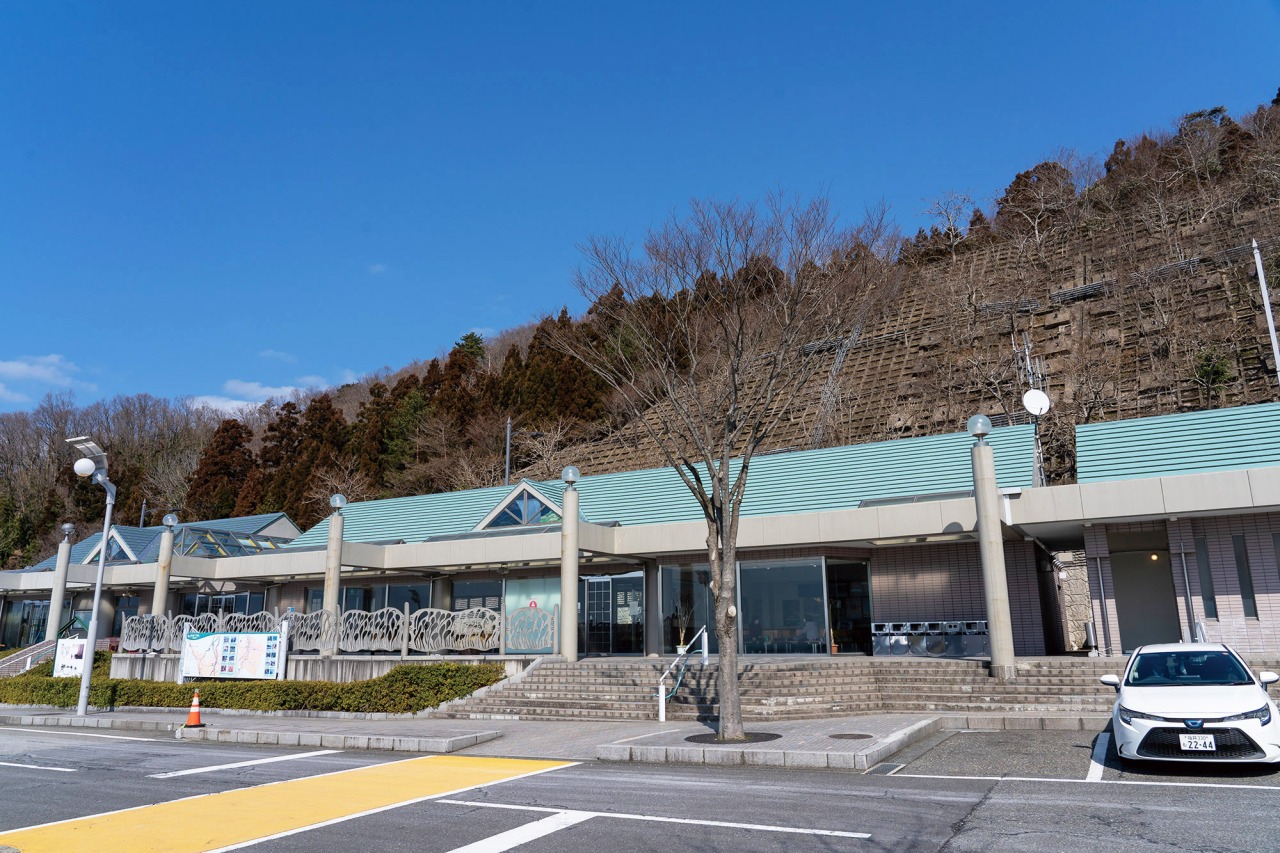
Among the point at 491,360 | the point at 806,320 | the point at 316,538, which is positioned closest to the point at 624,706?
the point at 806,320

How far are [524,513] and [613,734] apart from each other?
1225 centimetres

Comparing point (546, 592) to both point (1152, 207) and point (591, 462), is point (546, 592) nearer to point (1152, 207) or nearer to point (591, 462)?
point (591, 462)

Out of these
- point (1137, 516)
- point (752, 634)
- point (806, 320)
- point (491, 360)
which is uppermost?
point (491, 360)

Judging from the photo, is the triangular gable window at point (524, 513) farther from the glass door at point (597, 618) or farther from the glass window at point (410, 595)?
the glass window at point (410, 595)

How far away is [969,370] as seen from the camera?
45.2 meters

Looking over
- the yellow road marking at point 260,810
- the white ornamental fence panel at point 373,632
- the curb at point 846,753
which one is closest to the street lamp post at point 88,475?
the white ornamental fence panel at point 373,632

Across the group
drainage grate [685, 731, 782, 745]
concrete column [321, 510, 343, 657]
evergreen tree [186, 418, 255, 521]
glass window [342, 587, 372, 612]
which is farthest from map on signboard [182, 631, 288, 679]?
evergreen tree [186, 418, 255, 521]

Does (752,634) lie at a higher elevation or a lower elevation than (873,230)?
lower

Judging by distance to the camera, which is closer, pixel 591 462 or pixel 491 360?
pixel 591 462

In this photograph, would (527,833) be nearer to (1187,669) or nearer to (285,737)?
(1187,669)

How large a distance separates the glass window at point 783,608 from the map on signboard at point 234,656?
1195 centimetres

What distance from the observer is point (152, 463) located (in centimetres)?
6519

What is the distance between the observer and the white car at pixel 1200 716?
8617 millimetres

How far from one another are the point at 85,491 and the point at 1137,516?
68.8m
